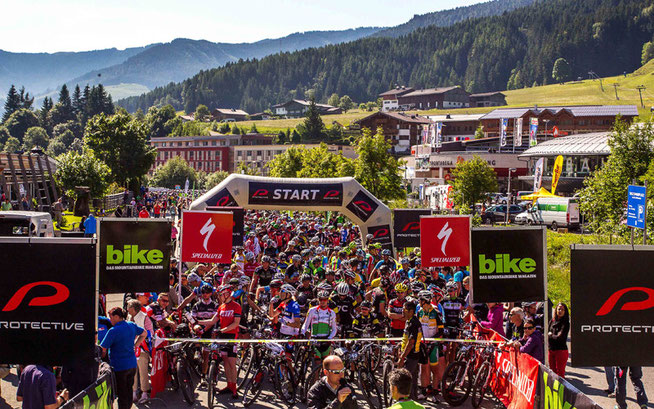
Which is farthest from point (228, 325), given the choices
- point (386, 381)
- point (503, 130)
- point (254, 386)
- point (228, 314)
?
point (503, 130)

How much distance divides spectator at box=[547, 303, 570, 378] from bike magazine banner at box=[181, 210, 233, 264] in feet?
21.9

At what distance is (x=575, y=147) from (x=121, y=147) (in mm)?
49740

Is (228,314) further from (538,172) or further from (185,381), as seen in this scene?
(538,172)

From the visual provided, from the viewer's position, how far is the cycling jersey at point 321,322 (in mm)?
11336

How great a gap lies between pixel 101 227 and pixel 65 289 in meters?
3.04

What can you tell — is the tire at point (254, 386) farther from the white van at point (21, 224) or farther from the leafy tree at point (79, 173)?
the leafy tree at point (79, 173)

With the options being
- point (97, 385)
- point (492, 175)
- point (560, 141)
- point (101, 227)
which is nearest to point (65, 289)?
point (97, 385)

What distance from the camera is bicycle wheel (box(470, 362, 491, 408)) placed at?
1102 cm

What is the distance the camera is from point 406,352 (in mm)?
10750

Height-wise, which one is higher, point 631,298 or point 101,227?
point 101,227

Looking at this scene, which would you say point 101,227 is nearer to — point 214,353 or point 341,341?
point 214,353

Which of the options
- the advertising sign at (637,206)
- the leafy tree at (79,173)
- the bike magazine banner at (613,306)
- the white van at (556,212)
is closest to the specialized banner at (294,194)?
the advertising sign at (637,206)

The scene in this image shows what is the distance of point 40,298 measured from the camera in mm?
8055

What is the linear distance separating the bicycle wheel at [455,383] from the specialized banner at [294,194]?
46.2 feet
